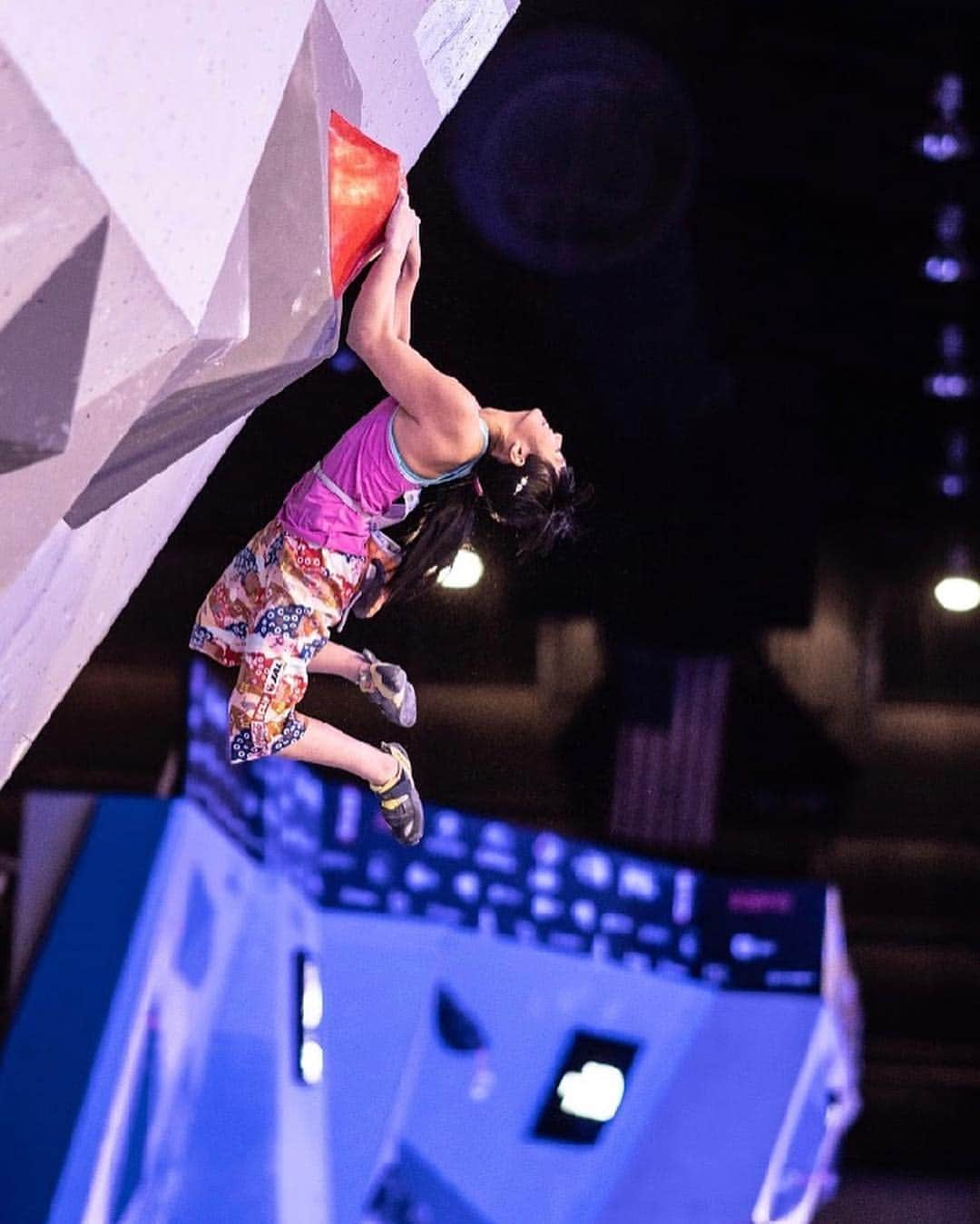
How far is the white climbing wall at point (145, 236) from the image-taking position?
1.47 meters

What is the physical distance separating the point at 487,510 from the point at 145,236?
97 cm

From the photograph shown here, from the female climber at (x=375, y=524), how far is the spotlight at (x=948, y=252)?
85.5 inches

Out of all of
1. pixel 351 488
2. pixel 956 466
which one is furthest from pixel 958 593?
pixel 351 488

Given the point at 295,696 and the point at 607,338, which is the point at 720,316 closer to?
the point at 607,338

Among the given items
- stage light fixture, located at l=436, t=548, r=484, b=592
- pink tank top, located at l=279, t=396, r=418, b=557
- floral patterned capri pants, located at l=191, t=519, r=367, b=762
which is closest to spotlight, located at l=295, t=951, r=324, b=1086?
stage light fixture, located at l=436, t=548, r=484, b=592

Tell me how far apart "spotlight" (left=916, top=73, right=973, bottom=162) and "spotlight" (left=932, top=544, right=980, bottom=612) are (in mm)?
2376

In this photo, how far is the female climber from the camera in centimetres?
234

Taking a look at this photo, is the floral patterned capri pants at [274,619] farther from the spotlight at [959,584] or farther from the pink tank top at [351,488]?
the spotlight at [959,584]

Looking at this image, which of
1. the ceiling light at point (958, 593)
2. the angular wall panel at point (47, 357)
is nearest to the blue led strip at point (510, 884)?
the ceiling light at point (958, 593)

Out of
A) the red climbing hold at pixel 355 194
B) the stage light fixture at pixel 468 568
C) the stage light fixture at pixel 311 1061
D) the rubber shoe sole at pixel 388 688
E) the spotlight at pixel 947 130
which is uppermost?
the spotlight at pixel 947 130

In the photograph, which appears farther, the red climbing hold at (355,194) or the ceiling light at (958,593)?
the ceiling light at (958,593)

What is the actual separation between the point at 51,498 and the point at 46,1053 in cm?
245

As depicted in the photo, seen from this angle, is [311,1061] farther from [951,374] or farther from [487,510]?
[487,510]

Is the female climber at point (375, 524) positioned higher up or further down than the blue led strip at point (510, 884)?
higher up
